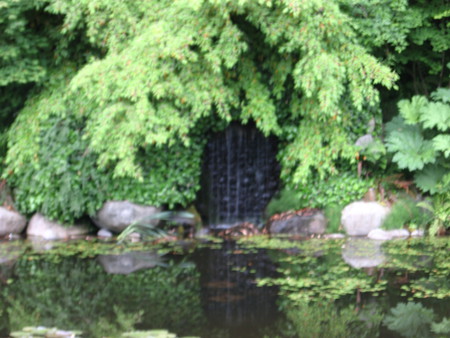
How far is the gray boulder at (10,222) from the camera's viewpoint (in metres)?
9.11

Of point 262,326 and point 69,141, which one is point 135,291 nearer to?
point 262,326

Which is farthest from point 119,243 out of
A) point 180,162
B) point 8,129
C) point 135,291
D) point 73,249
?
point 8,129

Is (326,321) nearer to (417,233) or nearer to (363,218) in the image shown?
(363,218)

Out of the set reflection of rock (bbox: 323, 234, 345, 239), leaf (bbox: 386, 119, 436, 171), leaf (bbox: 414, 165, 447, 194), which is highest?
leaf (bbox: 386, 119, 436, 171)

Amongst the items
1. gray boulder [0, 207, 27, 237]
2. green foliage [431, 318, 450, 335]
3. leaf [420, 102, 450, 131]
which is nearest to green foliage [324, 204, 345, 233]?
leaf [420, 102, 450, 131]

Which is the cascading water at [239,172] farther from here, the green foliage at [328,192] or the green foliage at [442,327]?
the green foliage at [442,327]

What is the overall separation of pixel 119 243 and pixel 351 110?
4.09 metres

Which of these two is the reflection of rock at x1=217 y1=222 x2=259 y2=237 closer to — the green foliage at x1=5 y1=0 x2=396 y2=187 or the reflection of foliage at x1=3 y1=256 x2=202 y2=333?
the green foliage at x1=5 y1=0 x2=396 y2=187

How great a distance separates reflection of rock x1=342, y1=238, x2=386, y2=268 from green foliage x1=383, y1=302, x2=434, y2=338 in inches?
57.5

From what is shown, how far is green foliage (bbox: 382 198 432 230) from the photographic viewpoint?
28.9 feet

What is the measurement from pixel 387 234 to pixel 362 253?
1147 mm

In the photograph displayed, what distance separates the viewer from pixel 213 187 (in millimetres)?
10023

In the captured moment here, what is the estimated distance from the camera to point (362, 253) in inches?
303

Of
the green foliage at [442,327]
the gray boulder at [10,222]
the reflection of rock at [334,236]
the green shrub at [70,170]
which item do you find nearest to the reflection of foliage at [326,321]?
the green foliage at [442,327]
